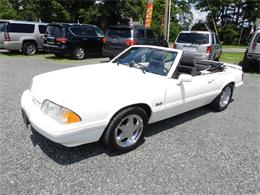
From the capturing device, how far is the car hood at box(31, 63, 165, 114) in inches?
109

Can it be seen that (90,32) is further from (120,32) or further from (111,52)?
(111,52)

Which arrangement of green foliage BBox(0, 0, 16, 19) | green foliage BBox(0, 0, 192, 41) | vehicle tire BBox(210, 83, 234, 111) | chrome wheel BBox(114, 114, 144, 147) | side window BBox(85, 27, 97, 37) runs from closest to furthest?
chrome wheel BBox(114, 114, 144, 147) < vehicle tire BBox(210, 83, 234, 111) < side window BBox(85, 27, 97, 37) < green foliage BBox(0, 0, 192, 41) < green foliage BBox(0, 0, 16, 19)

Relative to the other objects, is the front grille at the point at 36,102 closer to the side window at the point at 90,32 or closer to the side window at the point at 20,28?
the side window at the point at 90,32

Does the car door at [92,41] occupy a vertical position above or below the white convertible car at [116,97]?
above

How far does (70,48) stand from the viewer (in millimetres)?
11109

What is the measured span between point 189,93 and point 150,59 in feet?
2.97

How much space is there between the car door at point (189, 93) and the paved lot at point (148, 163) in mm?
442

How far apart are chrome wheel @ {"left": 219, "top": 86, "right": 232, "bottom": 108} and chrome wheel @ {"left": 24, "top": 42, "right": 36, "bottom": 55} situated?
36.4 feet

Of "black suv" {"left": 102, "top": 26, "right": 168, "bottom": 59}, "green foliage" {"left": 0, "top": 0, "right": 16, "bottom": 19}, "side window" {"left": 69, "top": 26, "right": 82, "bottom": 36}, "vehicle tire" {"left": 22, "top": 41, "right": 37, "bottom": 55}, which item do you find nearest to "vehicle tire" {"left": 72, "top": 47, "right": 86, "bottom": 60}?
"side window" {"left": 69, "top": 26, "right": 82, "bottom": 36}

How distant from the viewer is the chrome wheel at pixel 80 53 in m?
11.5

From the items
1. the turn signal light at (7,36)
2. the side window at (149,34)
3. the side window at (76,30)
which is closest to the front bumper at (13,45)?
the turn signal light at (7,36)

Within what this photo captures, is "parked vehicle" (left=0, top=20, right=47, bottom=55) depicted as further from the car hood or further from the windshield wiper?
the windshield wiper

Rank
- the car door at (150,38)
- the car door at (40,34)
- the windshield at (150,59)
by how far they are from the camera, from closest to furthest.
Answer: the windshield at (150,59), the car door at (150,38), the car door at (40,34)

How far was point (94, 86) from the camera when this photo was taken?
10.0ft
